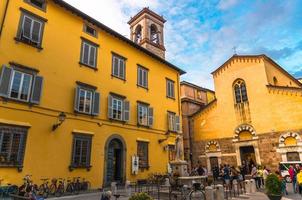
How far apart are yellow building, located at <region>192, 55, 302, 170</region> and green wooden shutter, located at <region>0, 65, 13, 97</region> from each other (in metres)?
20.9

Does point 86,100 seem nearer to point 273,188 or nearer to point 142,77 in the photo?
point 142,77

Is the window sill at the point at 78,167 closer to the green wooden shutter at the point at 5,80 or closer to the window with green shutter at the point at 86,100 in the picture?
the window with green shutter at the point at 86,100

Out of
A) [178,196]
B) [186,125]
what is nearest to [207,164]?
[186,125]

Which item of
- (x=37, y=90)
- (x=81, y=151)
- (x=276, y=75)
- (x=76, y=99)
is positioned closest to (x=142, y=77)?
(x=76, y=99)

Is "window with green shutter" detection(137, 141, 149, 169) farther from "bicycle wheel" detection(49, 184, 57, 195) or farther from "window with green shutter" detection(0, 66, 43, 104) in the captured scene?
"window with green shutter" detection(0, 66, 43, 104)

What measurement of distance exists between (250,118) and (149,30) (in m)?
16.1

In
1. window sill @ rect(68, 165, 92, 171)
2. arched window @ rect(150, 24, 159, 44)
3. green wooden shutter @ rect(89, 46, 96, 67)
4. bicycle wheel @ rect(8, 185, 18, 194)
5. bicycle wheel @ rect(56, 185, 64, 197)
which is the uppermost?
arched window @ rect(150, 24, 159, 44)

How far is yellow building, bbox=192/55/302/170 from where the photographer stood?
21.2 meters

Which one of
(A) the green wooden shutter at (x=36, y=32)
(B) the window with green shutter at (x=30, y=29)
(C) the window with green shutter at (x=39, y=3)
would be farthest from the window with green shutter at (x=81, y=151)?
(C) the window with green shutter at (x=39, y=3)

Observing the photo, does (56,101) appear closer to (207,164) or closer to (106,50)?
(106,50)

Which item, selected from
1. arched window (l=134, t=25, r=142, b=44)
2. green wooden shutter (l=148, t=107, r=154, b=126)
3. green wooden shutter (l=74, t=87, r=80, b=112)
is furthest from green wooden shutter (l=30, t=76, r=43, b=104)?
arched window (l=134, t=25, r=142, b=44)

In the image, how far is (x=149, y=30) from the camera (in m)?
29.6

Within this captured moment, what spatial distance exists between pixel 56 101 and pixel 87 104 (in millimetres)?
2132

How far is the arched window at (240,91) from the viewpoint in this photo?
25062mm
